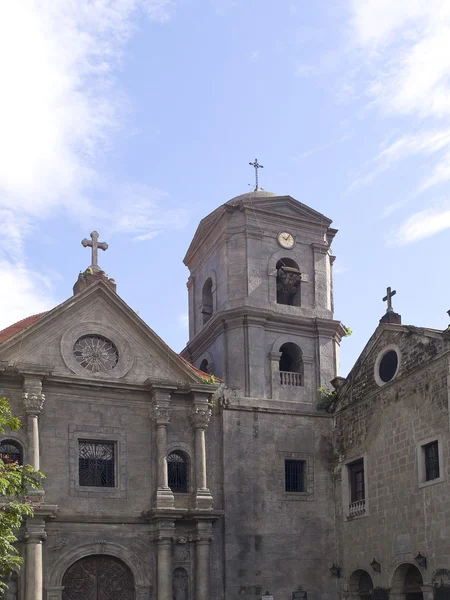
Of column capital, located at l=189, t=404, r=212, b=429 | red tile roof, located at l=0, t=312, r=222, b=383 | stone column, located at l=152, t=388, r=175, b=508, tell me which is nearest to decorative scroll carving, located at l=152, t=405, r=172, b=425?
stone column, located at l=152, t=388, r=175, b=508

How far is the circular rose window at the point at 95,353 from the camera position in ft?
80.2

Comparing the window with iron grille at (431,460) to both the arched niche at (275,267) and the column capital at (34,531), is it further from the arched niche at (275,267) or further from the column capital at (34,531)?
the column capital at (34,531)

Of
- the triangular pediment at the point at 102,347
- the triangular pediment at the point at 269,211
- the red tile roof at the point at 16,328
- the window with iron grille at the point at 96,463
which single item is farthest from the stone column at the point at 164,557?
the triangular pediment at the point at 269,211

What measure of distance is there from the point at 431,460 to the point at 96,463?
900cm

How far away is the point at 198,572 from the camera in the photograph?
23.7m

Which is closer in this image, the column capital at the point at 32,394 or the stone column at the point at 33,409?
the stone column at the point at 33,409

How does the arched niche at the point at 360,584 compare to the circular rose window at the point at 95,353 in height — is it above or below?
below

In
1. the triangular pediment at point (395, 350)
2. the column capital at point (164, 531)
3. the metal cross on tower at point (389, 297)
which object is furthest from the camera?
the metal cross on tower at point (389, 297)

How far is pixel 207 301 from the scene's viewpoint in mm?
30078

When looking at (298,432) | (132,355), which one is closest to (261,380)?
(298,432)

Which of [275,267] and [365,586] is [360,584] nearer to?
[365,586]

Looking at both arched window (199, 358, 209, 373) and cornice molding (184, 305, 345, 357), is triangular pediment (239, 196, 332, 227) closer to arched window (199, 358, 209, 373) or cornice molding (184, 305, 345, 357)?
cornice molding (184, 305, 345, 357)

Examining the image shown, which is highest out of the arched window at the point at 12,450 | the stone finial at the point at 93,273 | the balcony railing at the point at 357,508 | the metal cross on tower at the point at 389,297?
the stone finial at the point at 93,273

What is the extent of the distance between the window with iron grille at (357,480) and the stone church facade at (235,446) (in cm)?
7
